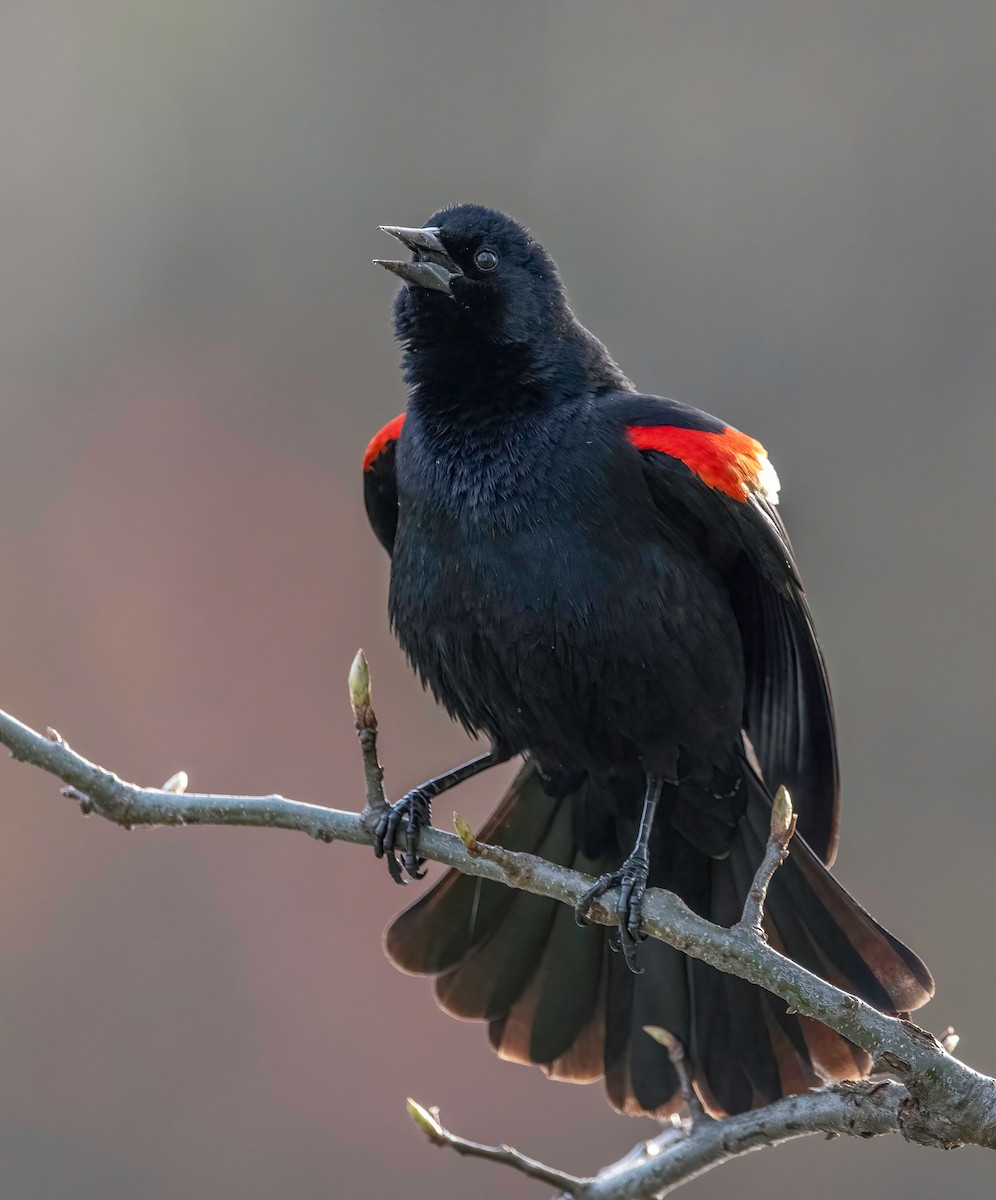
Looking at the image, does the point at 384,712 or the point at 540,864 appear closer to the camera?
the point at 540,864

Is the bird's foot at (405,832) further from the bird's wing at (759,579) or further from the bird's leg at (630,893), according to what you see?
the bird's wing at (759,579)

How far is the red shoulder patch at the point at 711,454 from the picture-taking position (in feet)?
9.41

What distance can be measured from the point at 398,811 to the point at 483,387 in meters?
0.97

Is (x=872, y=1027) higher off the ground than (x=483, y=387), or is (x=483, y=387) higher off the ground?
(x=483, y=387)

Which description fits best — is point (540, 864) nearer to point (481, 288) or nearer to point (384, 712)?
point (481, 288)

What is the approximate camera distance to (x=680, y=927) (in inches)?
88.7

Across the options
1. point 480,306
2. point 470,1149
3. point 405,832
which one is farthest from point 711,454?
point 470,1149

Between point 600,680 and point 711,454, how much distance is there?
1.77 feet

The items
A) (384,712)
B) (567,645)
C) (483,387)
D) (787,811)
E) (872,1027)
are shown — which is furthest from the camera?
(384,712)

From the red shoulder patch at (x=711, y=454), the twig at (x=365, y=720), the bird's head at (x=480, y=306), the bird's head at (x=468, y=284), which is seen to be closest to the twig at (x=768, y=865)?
the twig at (x=365, y=720)

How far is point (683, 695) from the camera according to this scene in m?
2.89

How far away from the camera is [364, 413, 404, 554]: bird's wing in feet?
11.2

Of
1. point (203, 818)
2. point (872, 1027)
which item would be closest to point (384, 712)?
point (203, 818)

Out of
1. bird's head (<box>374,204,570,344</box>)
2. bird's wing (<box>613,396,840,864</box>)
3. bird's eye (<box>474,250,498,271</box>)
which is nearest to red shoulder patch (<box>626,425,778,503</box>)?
bird's wing (<box>613,396,840,864</box>)
